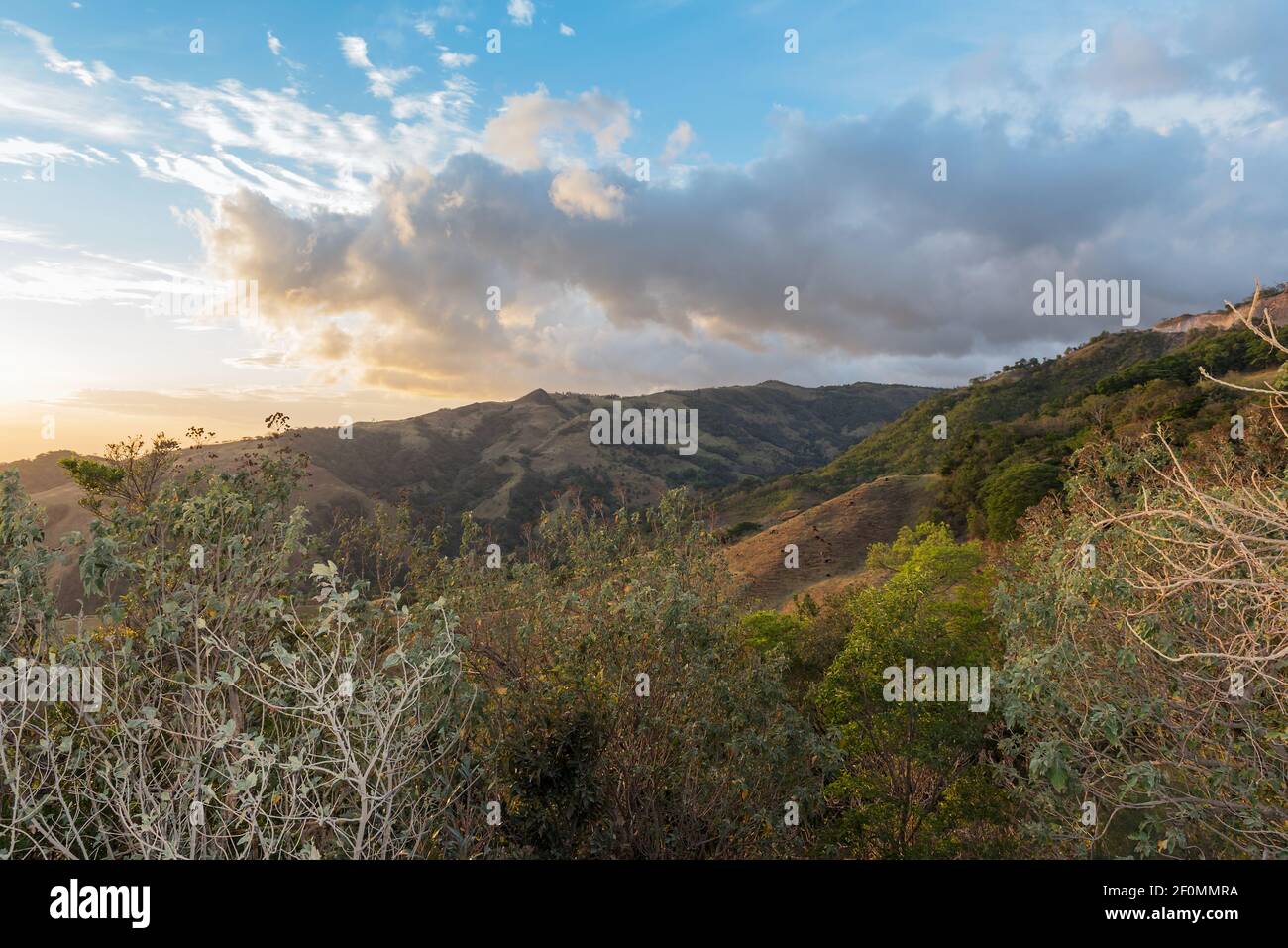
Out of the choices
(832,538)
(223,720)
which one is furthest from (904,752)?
(832,538)

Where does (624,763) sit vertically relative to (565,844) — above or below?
above

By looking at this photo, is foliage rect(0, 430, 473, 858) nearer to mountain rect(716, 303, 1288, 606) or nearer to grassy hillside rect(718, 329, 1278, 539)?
grassy hillside rect(718, 329, 1278, 539)

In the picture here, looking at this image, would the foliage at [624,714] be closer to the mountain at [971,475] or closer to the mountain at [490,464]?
the mountain at [971,475]

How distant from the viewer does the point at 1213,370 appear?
68875 mm

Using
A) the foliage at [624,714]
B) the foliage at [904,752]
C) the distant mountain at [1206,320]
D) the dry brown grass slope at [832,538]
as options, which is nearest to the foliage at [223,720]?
the foliage at [624,714]

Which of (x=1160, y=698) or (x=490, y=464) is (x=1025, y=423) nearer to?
(x=1160, y=698)

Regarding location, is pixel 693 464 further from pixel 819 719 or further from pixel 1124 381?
pixel 819 719

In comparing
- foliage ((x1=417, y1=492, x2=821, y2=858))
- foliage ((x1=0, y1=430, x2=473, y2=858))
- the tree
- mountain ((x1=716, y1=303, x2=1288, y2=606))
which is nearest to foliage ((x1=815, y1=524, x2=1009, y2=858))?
the tree

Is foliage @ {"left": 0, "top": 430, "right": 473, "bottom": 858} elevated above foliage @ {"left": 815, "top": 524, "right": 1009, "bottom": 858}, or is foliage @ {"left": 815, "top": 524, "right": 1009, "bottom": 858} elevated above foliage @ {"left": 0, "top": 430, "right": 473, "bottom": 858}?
foliage @ {"left": 0, "top": 430, "right": 473, "bottom": 858}

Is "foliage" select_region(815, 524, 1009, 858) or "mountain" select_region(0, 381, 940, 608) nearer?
"foliage" select_region(815, 524, 1009, 858)
